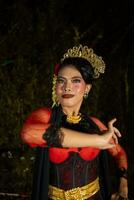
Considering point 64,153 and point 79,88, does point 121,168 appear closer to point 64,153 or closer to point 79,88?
point 64,153

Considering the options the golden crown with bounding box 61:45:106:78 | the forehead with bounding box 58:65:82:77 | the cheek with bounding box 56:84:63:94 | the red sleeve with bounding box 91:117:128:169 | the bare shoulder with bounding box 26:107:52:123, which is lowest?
the red sleeve with bounding box 91:117:128:169

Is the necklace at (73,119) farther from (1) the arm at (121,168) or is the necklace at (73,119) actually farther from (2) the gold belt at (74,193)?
(2) the gold belt at (74,193)

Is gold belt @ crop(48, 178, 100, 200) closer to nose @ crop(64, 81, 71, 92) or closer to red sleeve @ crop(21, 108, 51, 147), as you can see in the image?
red sleeve @ crop(21, 108, 51, 147)

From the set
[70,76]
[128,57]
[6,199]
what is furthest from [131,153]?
[70,76]

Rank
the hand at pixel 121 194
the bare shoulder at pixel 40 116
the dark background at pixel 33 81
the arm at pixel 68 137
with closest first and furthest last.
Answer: the arm at pixel 68 137, the bare shoulder at pixel 40 116, the hand at pixel 121 194, the dark background at pixel 33 81

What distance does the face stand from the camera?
253cm

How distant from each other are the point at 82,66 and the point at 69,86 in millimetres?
169

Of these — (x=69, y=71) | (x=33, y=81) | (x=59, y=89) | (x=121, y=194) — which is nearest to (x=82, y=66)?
(x=69, y=71)

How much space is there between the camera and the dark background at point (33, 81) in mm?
4941

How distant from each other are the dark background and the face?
2.36 metres

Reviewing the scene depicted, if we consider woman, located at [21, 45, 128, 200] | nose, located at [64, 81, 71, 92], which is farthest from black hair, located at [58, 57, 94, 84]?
nose, located at [64, 81, 71, 92]

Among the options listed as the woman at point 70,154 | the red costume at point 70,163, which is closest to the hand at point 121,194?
the woman at point 70,154

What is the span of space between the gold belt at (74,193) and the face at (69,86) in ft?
1.68

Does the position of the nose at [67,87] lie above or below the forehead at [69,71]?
below
